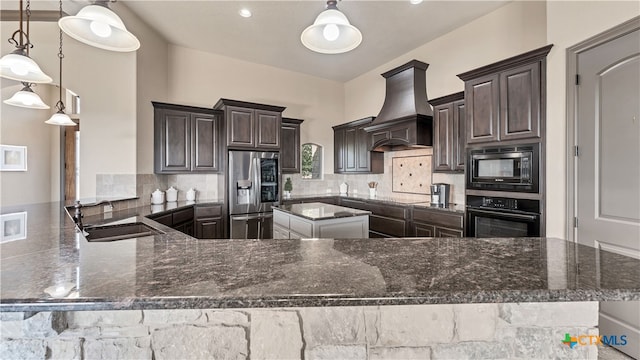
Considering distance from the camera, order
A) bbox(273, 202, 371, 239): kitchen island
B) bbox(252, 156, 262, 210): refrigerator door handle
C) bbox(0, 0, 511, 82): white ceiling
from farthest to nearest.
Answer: bbox(252, 156, 262, 210): refrigerator door handle, bbox(0, 0, 511, 82): white ceiling, bbox(273, 202, 371, 239): kitchen island

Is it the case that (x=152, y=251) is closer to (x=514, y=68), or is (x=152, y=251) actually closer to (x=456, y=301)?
(x=456, y=301)

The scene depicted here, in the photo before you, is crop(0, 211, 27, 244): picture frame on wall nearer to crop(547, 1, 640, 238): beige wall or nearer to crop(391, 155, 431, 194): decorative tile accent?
crop(547, 1, 640, 238): beige wall

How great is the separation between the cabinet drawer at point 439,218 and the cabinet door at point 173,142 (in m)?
3.43

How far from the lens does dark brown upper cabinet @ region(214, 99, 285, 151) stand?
413 centimetres

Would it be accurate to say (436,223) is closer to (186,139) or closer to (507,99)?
(507,99)

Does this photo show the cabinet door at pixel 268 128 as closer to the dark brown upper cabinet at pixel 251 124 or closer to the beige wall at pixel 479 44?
the dark brown upper cabinet at pixel 251 124

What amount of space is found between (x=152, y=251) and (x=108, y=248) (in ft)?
0.69

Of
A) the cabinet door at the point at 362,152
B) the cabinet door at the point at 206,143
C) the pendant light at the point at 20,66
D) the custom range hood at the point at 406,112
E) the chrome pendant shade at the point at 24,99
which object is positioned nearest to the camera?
the pendant light at the point at 20,66

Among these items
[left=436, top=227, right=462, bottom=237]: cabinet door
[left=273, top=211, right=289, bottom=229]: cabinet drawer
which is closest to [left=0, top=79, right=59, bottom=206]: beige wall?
[left=273, top=211, right=289, bottom=229]: cabinet drawer

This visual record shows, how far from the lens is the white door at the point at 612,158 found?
1875 millimetres

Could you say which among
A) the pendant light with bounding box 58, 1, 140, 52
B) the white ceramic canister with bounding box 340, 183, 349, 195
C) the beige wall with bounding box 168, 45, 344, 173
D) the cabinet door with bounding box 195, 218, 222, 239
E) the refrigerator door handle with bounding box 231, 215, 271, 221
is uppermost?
the beige wall with bounding box 168, 45, 344, 173

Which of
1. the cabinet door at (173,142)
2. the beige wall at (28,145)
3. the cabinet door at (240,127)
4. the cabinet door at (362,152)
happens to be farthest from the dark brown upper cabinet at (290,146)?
the beige wall at (28,145)

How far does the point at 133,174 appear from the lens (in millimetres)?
3506

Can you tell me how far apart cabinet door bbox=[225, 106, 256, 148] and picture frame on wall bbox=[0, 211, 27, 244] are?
2429 millimetres
